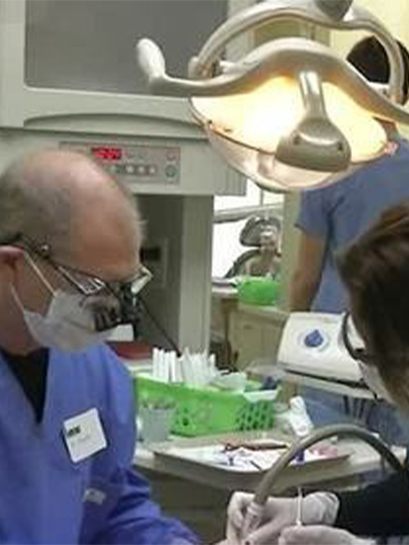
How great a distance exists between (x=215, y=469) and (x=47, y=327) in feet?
1.75

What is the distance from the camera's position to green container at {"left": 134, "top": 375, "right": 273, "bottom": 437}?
7.46ft

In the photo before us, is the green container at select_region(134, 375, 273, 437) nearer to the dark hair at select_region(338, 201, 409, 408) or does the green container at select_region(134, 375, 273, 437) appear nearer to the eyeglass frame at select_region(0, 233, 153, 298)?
the eyeglass frame at select_region(0, 233, 153, 298)

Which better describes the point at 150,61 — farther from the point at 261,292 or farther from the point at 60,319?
the point at 261,292

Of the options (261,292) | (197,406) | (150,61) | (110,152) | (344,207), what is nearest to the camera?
(150,61)

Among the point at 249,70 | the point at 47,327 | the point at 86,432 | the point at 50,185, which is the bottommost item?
the point at 86,432

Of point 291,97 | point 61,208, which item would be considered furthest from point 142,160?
point 291,97

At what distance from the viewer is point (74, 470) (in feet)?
5.50

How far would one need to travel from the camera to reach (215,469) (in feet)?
6.58

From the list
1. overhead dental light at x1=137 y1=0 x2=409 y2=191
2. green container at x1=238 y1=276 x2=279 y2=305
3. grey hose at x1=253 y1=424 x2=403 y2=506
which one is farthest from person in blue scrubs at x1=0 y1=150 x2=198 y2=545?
green container at x1=238 y1=276 x2=279 y2=305

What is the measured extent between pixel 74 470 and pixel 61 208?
0.38 m

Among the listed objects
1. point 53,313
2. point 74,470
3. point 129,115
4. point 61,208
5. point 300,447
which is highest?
point 129,115

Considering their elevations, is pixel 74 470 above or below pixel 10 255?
below

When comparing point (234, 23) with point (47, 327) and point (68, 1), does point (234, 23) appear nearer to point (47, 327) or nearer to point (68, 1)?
point (47, 327)

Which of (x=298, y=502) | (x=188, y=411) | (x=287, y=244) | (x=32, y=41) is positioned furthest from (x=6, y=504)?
(x=287, y=244)
